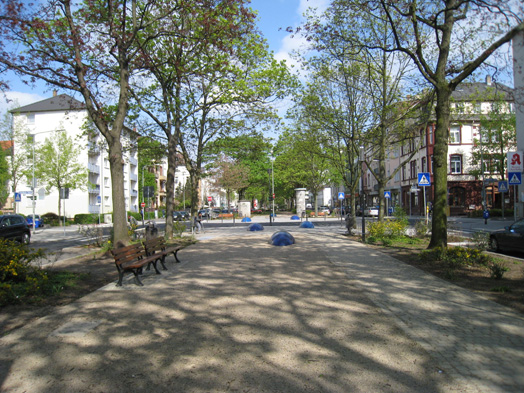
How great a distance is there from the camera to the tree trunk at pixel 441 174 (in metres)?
10.9

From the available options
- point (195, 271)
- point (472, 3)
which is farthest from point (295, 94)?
point (195, 271)

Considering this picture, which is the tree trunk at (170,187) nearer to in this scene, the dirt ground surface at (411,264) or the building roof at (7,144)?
the dirt ground surface at (411,264)

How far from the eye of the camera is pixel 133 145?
21172 millimetres

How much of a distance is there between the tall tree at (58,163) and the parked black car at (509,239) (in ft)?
128

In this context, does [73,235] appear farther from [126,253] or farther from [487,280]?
[487,280]

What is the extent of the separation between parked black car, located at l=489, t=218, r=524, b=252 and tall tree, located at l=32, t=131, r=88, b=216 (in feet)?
128

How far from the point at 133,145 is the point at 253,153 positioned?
6407 mm

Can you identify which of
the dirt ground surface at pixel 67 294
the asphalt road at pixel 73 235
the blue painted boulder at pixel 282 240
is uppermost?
the blue painted boulder at pixel 282 240

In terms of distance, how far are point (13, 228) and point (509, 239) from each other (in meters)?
20.7

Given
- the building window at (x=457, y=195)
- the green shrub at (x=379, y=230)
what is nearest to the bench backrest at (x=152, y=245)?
the green shrub at (x=379, y=230)

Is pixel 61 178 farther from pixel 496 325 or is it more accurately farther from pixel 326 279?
pixel 496 325

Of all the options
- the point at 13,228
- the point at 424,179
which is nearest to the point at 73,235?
the point at 13,228

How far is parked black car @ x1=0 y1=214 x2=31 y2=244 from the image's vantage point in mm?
18625

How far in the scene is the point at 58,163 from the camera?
1635 inches
